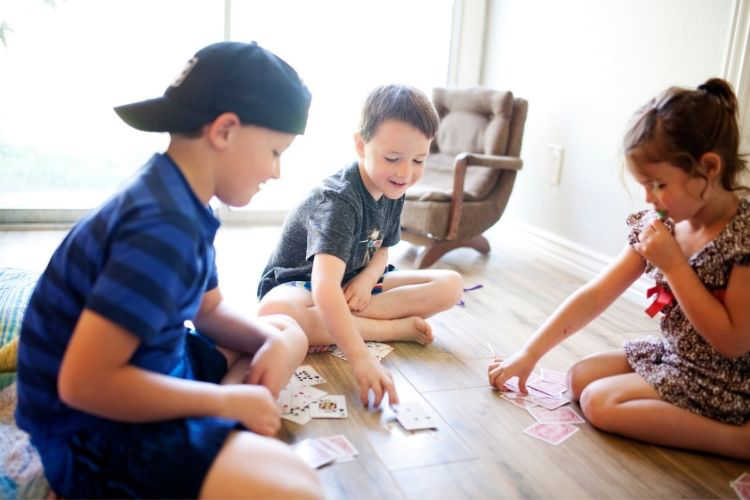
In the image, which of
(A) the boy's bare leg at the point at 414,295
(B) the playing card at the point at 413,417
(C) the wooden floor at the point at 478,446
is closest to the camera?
(C) the wooden floor at the point at 478,446

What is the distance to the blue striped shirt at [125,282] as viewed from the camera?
0.94 metres

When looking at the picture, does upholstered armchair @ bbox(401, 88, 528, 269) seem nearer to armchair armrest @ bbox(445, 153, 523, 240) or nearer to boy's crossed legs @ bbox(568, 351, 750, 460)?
armchair armrest @ bbox(445, 153, 523, 240)

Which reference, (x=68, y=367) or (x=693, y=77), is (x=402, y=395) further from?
(x=693, y=77)

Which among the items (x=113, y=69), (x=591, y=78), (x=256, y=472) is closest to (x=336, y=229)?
(x=256, y=472)

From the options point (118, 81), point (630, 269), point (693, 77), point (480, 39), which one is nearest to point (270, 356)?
point (630, 269)

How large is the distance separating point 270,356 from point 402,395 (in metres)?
0.49

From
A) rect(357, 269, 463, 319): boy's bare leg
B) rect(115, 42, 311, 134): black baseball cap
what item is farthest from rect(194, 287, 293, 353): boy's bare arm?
rect(357, 269, 463, 319): boy's bare leg

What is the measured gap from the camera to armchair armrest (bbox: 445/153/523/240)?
10.2 feet

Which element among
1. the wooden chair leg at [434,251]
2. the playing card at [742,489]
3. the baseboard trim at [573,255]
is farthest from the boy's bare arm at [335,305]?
the baseboard trim at [573,255]

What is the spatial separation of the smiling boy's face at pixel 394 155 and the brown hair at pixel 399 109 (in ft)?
0.05

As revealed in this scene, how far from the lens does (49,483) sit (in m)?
1.19

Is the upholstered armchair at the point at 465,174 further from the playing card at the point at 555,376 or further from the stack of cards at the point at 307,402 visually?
the stack of cards at the point at 307,402

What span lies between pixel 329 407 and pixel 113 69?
2.84 meters

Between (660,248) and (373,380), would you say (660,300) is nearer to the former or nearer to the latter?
(660,248)
